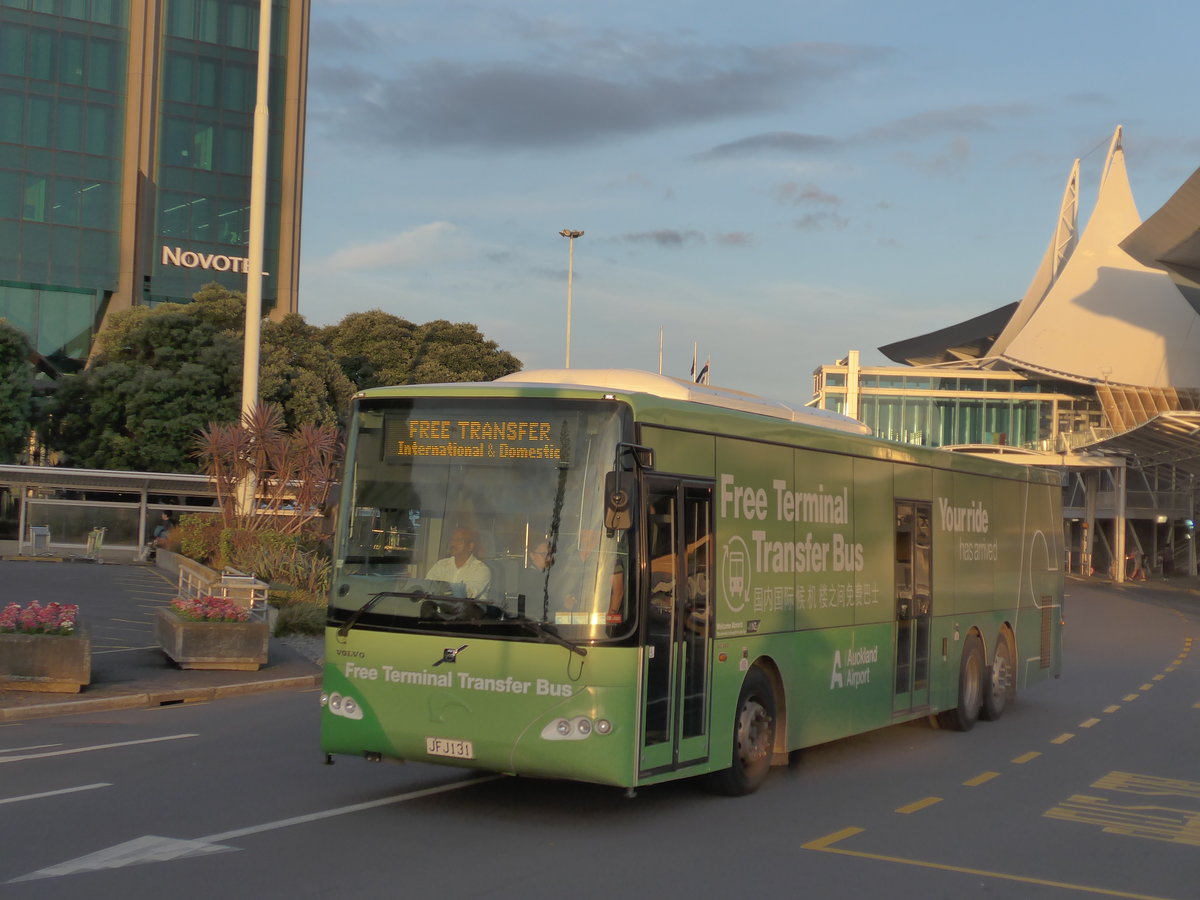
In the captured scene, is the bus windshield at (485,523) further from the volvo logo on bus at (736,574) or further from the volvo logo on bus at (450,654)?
the volvo logo on bus at (736,574)

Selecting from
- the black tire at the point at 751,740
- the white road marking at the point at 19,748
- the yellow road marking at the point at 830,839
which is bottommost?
the white road marking at the point at 19,748

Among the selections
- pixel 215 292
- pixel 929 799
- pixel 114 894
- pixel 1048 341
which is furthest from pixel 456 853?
Answer: pixel 1048 341

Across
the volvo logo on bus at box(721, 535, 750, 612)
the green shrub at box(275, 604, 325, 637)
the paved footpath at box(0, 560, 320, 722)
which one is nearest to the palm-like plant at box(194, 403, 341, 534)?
the paved footpath at box(0, 560, 320, 722)

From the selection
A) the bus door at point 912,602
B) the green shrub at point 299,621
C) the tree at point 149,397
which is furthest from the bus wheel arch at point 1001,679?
the tree at point 149,397

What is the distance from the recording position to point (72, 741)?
1246 cm

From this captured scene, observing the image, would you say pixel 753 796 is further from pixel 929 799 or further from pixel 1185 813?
pixel 1185 813

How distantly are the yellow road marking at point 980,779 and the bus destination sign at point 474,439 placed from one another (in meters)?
4.95

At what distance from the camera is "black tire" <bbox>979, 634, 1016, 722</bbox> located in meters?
15.8

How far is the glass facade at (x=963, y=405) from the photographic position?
96.2 m

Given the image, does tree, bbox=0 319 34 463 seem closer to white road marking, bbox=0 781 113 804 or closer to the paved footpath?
the paved footpath

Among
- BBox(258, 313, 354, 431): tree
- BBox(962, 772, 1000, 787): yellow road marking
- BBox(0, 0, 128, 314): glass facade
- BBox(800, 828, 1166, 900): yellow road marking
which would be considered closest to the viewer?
BBox(800, 828, 1166, 900): yellow road marking

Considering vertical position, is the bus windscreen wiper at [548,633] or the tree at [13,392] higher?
the tree at [13,392]

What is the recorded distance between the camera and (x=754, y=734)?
10.3 metres

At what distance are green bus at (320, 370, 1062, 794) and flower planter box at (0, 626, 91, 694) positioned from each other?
715cm
